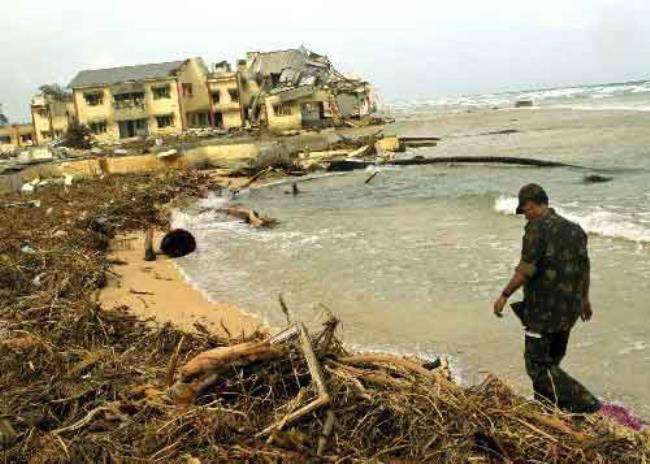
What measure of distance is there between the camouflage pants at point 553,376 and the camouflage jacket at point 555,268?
0.13 m

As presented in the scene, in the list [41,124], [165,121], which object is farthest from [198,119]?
[41,124]

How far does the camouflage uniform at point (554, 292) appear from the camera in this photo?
5.11 meters

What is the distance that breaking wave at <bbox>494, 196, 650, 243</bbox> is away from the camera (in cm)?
1192

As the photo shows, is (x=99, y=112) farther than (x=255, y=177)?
Yes

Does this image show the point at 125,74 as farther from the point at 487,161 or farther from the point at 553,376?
the point at 553,376

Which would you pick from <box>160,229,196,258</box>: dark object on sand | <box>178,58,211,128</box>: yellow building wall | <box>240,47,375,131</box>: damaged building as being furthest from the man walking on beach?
<box>178,58,211,128</box>: yellow building wall

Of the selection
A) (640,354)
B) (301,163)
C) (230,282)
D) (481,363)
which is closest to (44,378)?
(481,363)

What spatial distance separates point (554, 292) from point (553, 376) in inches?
28.2

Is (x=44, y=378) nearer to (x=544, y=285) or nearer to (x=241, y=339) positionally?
(x=241, y=339)

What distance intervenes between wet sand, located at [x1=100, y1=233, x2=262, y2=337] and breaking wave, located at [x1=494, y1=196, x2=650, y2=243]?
7681 millimetres

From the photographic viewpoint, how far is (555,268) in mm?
5137

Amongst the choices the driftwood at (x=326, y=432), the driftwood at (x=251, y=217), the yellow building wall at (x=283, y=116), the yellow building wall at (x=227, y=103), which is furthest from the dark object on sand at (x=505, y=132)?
the driftwood at (x=326, y=432)

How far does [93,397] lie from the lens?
17.0ft

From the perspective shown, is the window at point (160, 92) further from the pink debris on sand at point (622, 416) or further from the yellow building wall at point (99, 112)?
the pink debris on sand at point (622, 416)
